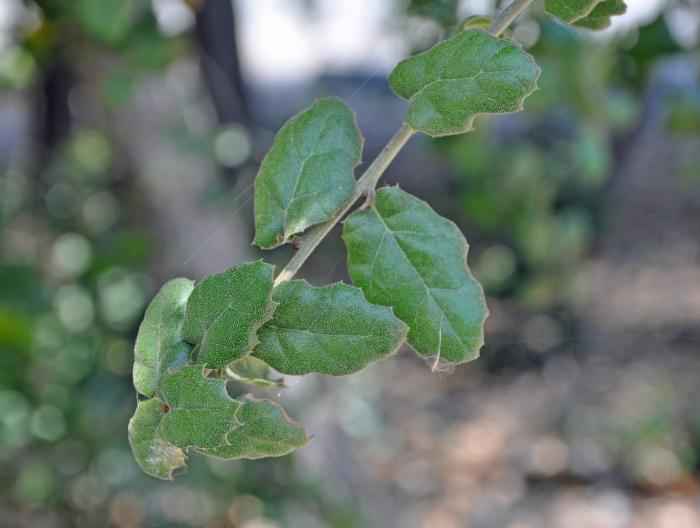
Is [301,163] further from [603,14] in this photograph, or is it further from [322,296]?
[603,14]

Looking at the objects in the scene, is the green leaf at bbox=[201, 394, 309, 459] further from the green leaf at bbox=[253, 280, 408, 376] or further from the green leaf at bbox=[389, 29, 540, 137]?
the green leaf at bbox=[389, 29, 540, 137]

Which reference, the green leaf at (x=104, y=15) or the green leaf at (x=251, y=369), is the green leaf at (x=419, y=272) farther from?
the green leaf at (x=104, y=15)

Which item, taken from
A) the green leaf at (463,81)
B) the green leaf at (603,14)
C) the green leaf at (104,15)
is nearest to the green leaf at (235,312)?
the green leaf at (463,81)

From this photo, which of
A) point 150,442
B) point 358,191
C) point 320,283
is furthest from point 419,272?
point 320,283

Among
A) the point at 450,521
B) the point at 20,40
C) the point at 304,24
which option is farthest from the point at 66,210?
the point at 304,24

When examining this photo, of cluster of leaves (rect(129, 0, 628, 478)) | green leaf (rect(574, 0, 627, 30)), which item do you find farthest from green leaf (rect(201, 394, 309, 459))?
green leaf (rect(574, 0, 627, 30))
